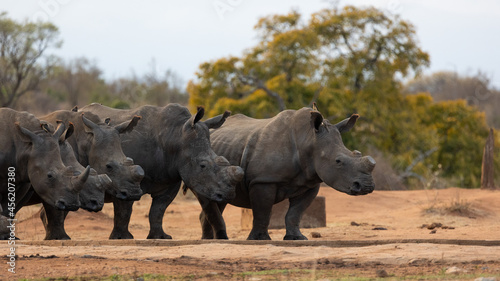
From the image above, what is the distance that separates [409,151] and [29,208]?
1552cm

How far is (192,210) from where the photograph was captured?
58.7 feet

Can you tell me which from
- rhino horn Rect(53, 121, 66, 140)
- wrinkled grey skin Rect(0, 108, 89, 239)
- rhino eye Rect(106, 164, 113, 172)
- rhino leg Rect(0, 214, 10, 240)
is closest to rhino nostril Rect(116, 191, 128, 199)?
rhino eye Rect(106, 164, 113, 172)

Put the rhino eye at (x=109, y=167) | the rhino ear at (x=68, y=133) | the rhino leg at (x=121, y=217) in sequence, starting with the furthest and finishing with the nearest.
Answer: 1. the rhino leg at (x=121, y=217)
2. the rhino eye at (x=109, y=167)
3. the rhino ear at (x=68, y=133)

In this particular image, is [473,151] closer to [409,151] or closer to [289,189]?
[409,151]

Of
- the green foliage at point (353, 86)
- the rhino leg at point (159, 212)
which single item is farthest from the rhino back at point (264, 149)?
the green foliage at point (353, 86)

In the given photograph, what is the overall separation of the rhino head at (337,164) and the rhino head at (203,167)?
40.5 inches

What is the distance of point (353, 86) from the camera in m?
29.8

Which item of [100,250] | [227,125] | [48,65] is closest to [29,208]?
[227,125]

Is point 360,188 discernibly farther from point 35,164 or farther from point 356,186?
point 35,164

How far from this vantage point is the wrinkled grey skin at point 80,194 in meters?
8.77

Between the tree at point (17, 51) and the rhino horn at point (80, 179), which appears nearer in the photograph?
the rhino horn at point (80, 179)

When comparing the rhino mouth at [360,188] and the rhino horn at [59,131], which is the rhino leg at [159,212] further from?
the rhino mouth at [360,188]

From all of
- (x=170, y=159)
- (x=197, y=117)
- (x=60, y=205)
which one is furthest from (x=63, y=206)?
(x=197, y=117)

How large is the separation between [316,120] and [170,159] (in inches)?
73.1
